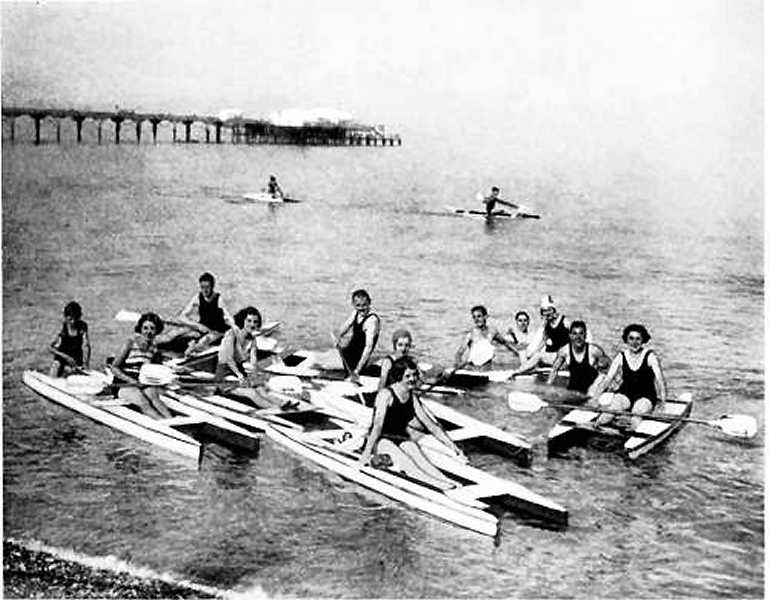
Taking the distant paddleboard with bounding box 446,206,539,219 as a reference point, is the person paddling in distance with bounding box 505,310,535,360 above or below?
below

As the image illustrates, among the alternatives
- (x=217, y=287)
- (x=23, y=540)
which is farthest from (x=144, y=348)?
(x=23, y=540)

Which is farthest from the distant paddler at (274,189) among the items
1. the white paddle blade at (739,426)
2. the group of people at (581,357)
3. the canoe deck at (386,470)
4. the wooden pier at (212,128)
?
the white paddle blade at (739,426)

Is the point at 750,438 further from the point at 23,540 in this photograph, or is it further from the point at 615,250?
the point at 23,540

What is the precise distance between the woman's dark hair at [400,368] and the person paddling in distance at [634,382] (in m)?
0.71

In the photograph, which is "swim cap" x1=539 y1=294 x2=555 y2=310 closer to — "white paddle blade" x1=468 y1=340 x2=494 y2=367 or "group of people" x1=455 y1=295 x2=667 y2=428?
"group of people" x1=455 y1=295 x2=667 y2=428

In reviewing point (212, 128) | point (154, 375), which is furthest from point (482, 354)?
point (212, 128)

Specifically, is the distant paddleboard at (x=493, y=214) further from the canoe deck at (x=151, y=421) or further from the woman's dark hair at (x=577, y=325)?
the canoe deck at (x=151, y=421)

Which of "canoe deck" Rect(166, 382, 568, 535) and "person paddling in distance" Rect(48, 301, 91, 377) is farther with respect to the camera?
"person paddling in distance" Rect(48, 301, 91, 377)


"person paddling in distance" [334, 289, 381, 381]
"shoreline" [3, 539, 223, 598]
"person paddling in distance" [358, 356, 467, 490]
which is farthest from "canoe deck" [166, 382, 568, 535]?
"shoreline" [3, 539, 223, 598]

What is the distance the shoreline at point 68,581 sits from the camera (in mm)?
3814

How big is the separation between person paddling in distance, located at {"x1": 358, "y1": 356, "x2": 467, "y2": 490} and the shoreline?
77 cm

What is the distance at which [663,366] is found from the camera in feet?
13.6

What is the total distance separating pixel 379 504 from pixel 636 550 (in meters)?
0.90

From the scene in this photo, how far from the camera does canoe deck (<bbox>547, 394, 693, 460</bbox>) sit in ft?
13.2
